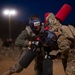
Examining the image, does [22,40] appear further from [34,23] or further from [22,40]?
[34,23]

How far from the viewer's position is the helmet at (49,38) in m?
6.66

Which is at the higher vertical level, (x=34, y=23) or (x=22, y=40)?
(x=34, y=23)

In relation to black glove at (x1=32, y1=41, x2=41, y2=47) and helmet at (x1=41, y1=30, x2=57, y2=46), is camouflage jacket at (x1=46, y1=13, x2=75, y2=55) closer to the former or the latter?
helmet at (x1=41, y1=30, x2=57, y2=46)

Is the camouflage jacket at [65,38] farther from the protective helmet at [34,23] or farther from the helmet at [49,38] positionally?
the protective helmet at [34,23]

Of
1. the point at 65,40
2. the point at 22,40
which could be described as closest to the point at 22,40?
the point at 22,40

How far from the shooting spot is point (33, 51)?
6828mm

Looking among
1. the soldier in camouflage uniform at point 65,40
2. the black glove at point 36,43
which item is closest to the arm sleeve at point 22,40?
the black glove at point 36,43

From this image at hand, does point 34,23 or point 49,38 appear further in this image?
point 34,23

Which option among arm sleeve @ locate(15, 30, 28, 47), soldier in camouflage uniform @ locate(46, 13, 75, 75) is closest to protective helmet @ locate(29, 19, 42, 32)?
arm sleeve @ locate(15, 30, 28, 47)

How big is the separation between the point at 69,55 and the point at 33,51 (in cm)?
82

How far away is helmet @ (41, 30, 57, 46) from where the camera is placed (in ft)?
21.8

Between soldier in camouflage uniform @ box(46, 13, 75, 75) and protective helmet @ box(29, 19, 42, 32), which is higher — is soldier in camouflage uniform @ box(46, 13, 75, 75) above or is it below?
below

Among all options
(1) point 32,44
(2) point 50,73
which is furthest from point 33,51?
(2) point 50,73

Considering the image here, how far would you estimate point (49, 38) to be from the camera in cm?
665
